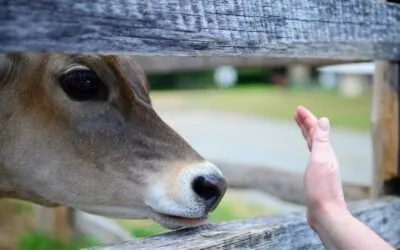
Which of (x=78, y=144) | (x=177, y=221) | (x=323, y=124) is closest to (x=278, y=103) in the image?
(x=78, y=144)

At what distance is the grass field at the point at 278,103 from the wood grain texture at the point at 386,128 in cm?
844

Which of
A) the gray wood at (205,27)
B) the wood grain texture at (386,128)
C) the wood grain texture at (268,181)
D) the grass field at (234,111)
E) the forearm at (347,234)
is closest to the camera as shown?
the gray wood at (205,27)

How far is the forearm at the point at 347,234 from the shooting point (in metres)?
1.55

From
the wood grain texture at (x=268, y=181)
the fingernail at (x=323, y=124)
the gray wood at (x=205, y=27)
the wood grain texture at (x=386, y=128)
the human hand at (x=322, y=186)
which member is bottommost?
the wood grain texture at (x=268, y=181)

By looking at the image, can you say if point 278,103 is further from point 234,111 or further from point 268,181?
point 268,181

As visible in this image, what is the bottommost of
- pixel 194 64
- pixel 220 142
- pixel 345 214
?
pixel 220 142

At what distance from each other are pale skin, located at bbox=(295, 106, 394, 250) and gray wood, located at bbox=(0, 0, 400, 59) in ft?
1.00

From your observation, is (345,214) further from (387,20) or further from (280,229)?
(387,20)

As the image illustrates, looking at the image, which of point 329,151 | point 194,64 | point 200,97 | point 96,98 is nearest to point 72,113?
point 96,98

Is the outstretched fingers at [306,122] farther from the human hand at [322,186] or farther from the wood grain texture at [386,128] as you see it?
the wood grain texture at [386,128]

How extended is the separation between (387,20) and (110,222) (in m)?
3.10

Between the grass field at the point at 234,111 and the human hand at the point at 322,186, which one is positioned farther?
the grass field at the point at 234,111

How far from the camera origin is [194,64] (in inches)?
181

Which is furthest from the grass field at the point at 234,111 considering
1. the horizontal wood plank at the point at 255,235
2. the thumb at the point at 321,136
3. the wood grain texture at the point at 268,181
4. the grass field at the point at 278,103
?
the thumb at the point at 321,136
